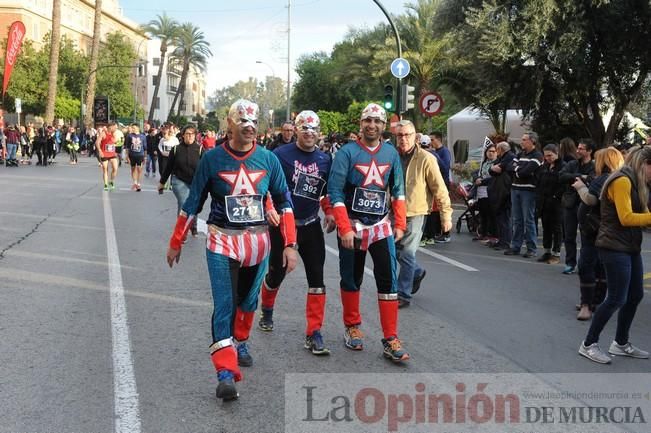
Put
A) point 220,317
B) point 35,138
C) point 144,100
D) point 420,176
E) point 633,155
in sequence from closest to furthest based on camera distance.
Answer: point 220,317, point 633,155, point 420,176, point 35,138, point 144,100

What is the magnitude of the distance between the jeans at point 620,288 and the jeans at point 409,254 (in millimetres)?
2120

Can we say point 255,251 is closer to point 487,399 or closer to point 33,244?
point 487,399

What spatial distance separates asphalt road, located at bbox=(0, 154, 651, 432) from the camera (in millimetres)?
4539

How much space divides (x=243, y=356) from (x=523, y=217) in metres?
7.01

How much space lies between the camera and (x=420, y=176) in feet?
25.2

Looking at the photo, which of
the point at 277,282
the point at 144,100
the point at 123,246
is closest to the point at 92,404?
the point at 277,282

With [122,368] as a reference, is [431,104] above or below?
above

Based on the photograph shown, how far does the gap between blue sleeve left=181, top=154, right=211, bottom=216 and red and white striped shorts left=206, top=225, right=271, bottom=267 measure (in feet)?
0.56

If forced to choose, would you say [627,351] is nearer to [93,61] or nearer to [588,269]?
[588,269]

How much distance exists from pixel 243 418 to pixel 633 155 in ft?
11.6

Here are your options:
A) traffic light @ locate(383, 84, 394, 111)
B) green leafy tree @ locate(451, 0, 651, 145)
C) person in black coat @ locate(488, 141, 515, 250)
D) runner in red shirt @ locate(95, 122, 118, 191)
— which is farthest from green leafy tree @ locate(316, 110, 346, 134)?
person in black coat @ locate(488, 141, 515, 250)

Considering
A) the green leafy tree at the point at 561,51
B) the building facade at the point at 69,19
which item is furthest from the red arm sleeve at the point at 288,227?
the building facade at the point at 69,19

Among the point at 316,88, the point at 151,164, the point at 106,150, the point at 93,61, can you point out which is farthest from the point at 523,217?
the point at 316,88

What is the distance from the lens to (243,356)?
17.6 ft
